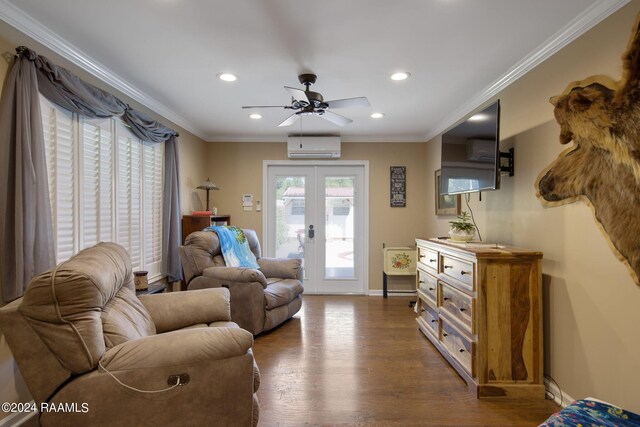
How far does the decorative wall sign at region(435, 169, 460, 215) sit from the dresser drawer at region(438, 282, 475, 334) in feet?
4.38

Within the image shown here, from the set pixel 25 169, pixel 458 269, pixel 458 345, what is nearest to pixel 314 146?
pixel 458 269

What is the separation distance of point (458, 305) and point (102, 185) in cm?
309

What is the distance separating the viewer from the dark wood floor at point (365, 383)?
6.43 feet

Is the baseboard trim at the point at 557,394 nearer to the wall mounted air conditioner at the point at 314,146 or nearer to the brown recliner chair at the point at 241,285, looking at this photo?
the brown recliner chair at the point at 241,285

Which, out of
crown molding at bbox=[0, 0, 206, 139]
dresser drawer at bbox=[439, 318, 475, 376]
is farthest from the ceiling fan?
dresser drawer at bbox=[439, 318, 475, 376]

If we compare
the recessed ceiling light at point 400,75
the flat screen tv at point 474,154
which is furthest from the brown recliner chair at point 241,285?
the recessed ceiling light at point 400,75

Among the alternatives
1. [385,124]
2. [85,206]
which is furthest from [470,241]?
[85,206]

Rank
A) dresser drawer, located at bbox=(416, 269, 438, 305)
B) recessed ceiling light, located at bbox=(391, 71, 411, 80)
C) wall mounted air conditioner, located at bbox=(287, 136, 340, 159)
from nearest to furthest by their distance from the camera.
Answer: recessed ceiling light, located at bbox=(391, 71, 411, 80), dresser drawer, located at bbox=(416, 269, 438, 305), wall mounted air conditioner, located at bbox=(287, 136, 340, 159)

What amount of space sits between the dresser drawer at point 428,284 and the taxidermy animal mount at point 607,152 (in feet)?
4.11

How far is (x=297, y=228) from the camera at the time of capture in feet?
16.6

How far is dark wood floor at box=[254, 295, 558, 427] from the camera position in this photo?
6.43 feet

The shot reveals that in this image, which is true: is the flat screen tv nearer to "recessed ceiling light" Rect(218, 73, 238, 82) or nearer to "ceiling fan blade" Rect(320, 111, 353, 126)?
"ceiling fan blade" Rect(320, 111, 353, 126)

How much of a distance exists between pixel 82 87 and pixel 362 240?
3.87 metres

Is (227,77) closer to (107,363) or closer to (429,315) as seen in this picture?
(107,363)
